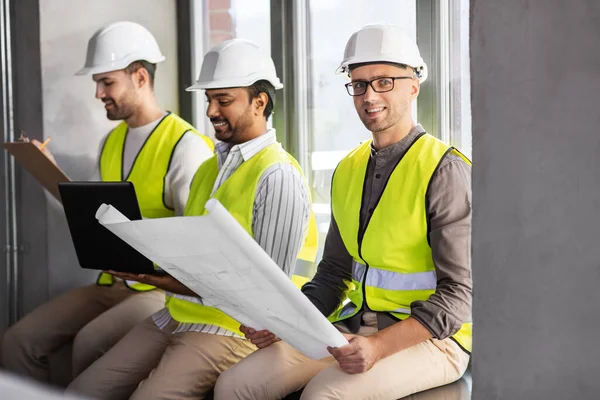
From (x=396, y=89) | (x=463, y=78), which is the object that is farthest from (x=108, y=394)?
(x=463, y=78)

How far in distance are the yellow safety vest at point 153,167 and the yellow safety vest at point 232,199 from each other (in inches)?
16.0

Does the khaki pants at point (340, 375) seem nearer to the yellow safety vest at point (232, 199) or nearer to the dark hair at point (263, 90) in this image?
the yellow safety vest at point (232, 199)

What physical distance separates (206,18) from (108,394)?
201 centimetres

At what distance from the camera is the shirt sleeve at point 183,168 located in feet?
9.93

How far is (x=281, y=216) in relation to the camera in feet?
7.95

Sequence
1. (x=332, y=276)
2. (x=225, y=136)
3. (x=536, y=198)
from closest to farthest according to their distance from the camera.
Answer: (x=536, y=198) < (x=332, y=276) < (x=225, y=136)

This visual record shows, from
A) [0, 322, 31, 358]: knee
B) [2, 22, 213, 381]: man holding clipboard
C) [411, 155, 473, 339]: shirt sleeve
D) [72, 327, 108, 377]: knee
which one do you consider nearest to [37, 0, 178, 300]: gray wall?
[2, 22, 213, 381]: man holding clipboard

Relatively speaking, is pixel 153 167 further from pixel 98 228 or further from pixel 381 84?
pixel 381 84

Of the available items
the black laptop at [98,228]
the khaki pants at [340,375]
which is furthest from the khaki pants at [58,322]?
the khaki pants at [340,375]

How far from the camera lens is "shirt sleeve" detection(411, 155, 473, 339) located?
1946mm

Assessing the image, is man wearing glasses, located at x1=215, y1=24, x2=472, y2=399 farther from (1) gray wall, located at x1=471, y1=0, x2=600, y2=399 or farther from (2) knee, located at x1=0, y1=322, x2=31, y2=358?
(2) knee, located at x1=0, y1=322, x2=31, y2=358

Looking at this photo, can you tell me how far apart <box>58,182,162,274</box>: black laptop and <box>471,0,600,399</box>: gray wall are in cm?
145

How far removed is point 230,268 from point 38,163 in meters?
1.83

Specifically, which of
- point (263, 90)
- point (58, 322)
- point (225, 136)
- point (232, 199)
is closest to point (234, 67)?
point (263, 90)
